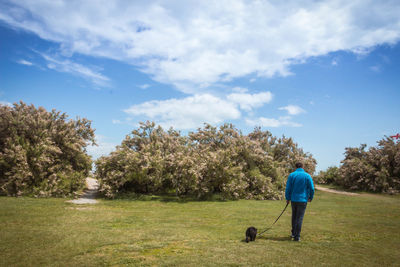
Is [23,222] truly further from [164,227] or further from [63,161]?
[63,161]

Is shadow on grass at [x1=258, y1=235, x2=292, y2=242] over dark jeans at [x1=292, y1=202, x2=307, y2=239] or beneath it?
beneath

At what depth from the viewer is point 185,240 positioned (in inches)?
284

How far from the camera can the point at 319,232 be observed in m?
8.43

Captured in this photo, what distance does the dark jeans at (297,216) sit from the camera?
7441mm

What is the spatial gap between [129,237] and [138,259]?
6.87 ft

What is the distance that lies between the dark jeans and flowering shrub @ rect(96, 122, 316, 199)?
971 cm

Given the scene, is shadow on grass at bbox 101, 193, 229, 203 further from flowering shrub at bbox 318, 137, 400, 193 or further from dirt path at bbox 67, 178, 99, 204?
flowering shrub at bbox 318, 137, 400, 193

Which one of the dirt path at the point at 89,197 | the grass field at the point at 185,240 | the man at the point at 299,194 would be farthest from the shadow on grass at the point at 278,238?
the dirt path at the point at 89,197

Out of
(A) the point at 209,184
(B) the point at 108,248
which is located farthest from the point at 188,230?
(A) the point at 209,184

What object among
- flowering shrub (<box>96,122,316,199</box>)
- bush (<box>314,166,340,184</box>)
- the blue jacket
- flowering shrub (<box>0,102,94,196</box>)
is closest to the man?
the blue jacket

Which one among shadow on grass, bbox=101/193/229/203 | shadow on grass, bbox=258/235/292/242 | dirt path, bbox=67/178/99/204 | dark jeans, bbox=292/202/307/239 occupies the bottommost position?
dirt path, bbox=67/178/99/204

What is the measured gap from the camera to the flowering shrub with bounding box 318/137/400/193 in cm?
2219

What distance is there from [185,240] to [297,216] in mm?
3366

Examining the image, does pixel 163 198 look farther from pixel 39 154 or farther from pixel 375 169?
pixel 375 169
